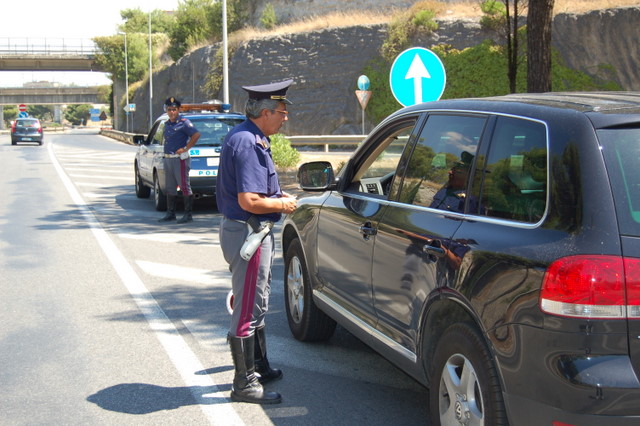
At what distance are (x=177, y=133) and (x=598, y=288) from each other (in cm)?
1049

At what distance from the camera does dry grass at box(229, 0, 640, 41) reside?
117ft

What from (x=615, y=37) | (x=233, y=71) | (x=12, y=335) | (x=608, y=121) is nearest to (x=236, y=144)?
(x=608, y=121)

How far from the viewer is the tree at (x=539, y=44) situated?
39.4 ft

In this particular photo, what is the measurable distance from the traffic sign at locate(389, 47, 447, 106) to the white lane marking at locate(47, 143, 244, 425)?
3791 mm

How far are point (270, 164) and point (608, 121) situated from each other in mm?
2076

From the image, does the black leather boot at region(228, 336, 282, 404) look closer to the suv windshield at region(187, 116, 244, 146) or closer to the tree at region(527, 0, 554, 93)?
the tree at region(527, 0, 554, 93)

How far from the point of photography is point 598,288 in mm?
2885

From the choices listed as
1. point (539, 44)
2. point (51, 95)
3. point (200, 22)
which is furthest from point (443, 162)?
point (51, 95)

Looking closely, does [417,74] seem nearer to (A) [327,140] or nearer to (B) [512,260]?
(B) [512,260]

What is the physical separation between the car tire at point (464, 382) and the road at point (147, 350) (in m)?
0.77

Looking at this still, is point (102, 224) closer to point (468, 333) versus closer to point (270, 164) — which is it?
point (270, 164)

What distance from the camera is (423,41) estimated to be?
129ft

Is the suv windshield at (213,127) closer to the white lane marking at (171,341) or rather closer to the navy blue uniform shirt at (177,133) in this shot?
the navy blue uniform shirt at (177,133)

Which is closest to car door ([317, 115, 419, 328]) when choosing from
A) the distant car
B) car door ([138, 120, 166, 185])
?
car door ([138, 120, 166, 185])
